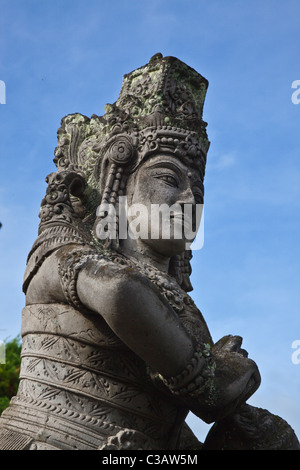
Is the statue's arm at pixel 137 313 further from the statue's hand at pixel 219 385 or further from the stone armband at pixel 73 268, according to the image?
the statue's hand at pixel 219 385

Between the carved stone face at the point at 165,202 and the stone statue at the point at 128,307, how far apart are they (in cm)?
1

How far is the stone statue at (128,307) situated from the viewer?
5.66 meters

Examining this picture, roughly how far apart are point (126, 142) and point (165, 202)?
761 millimetres

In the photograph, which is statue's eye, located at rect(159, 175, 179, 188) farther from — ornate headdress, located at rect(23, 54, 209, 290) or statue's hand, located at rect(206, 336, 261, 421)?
statue's hand, located at rect(206, 336, 261, 421)

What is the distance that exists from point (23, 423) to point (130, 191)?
2439mm

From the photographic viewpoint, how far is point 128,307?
5.48 metres

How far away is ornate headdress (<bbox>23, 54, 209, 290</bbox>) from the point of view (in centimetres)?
681

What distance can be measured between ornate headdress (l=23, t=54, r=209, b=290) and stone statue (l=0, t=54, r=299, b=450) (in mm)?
13

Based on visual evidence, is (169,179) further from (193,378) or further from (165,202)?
(193,378)

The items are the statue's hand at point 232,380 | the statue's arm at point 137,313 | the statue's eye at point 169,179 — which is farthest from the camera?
the statue's eye at point 169,179

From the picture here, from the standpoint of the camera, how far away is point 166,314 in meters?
5.68

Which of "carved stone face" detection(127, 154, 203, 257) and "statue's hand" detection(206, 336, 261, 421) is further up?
"carved stone face" detection(127, 154, 203, 257)

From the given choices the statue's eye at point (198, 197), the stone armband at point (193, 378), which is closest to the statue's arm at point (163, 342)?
the stone armband at point (193, 378)

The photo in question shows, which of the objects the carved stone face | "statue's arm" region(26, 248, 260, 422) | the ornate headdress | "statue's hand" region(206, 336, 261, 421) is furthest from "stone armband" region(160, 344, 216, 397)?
the ornate headdress
